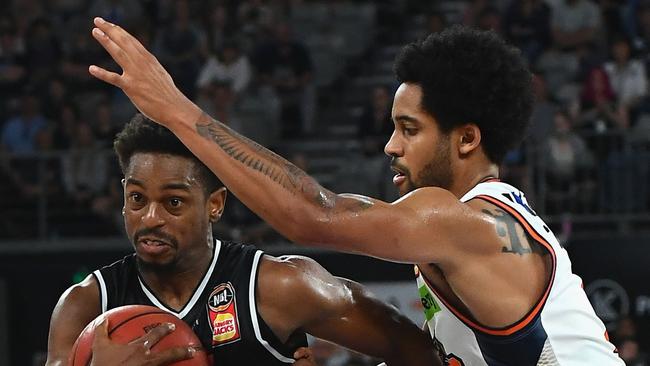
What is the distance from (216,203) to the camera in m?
4.17

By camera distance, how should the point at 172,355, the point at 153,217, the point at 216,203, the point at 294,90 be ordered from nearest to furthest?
the point at 172,355
the point at 153,217
the point at 216,203
the point at 294,90

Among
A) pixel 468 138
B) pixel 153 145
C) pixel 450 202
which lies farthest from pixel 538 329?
pixel 153 145

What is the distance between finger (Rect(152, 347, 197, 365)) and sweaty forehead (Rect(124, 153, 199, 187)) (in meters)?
0.62

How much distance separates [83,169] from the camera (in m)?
11.0

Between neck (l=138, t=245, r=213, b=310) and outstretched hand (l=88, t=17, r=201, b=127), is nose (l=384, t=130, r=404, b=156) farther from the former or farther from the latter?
neck (l=138, t=245, r=213, b=310)

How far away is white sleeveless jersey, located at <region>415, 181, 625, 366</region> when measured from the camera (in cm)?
352

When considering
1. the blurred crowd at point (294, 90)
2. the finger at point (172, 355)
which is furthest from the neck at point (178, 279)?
the blurred crowd at point (294, 90)

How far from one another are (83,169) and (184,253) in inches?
282

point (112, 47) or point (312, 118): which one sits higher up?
point (112, 47)

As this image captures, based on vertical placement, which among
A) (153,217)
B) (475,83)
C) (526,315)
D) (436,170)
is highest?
(475,83)

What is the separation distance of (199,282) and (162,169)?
418 millimetres

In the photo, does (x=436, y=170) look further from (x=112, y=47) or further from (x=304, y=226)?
(x=112, y=47)

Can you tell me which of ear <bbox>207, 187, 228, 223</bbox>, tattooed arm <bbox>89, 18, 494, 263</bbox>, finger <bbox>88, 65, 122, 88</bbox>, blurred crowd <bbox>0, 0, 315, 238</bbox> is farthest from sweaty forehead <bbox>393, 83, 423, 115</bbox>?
blurred crowd <bbox>0, 0, 315, 238</bbox>

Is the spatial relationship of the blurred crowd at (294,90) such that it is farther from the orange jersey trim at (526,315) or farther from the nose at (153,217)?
the orange jersey trim at (526,315)
